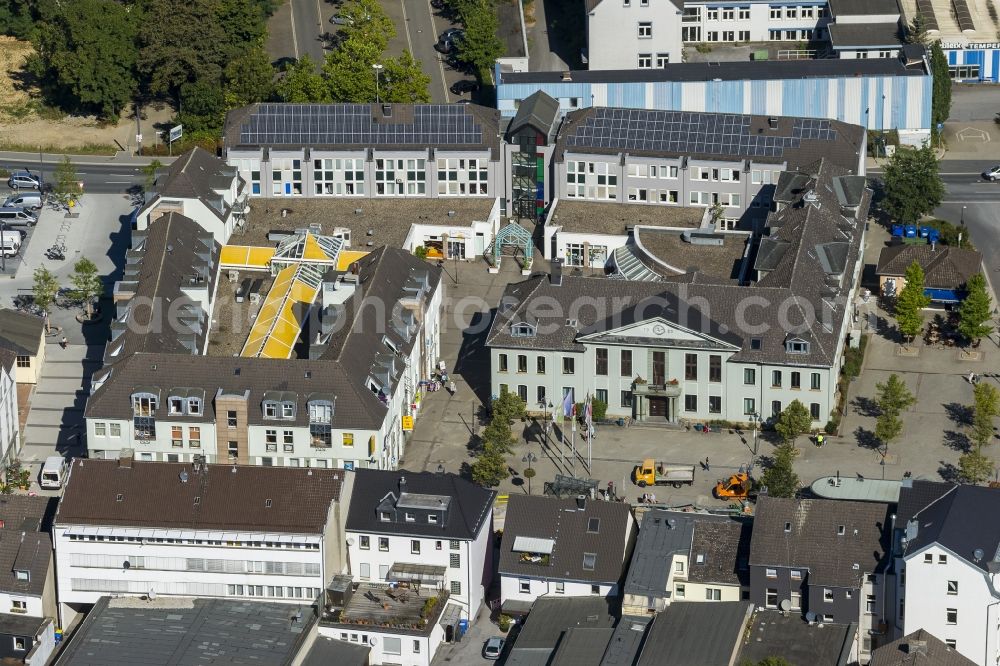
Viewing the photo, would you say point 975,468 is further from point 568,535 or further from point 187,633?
point 187,633

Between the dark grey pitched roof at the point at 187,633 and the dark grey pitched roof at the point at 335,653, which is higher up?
the dark grey pitched roof at the point at 187,633

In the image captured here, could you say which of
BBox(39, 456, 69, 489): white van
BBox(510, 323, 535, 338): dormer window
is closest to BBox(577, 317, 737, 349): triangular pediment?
BBox(510, 323, 535, 338): dormer window

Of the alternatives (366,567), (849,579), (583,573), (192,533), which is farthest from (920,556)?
(192,533)

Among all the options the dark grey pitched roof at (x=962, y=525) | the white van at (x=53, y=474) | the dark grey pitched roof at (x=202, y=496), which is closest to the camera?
the dark grey pitched roof at (x=962, y=525)

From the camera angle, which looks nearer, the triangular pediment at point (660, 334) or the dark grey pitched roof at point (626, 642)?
the dark grey pitched roof at point (626, 642)

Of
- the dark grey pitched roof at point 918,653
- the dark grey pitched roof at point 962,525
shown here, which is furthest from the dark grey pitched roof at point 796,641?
the dark grey pitched roof at point 962,525

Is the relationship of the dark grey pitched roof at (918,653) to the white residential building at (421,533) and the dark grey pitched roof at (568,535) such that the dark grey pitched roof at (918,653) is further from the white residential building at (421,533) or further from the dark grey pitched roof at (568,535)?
the white residential building at (421,533)

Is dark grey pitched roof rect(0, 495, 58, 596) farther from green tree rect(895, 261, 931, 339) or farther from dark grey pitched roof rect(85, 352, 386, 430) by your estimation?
green tree rect(895, 261, 931, 339)
